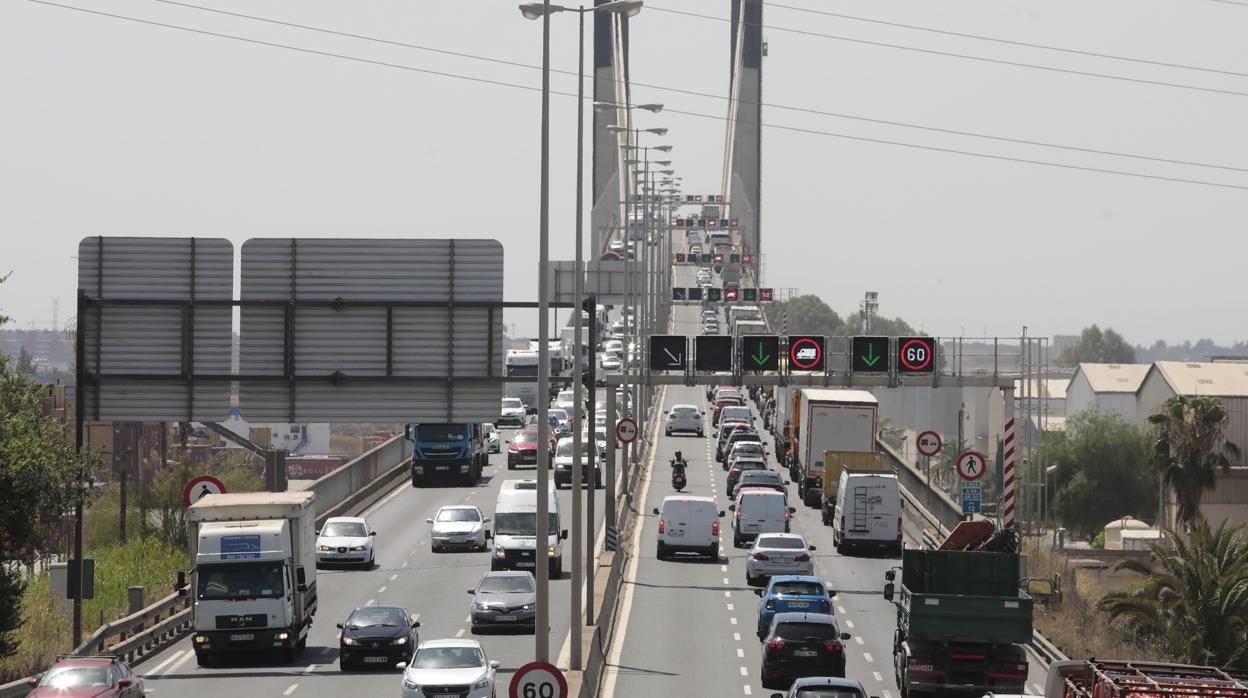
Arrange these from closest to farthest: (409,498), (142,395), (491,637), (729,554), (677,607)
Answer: (142,395)
(491,637)
(677,607)
(729,554)
(409,498)

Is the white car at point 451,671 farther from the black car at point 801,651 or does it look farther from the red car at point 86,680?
the black car at point 801,651

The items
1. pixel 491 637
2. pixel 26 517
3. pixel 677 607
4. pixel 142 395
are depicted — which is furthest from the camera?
pixel 677 607

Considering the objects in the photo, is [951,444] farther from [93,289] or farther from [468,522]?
[93,289]

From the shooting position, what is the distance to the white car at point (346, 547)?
54.2m

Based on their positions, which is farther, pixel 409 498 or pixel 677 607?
pixel 409 498

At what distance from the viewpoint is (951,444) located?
180625 mm

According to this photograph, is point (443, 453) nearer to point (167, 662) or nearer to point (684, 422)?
point (684, 422)

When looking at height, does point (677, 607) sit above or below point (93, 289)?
below

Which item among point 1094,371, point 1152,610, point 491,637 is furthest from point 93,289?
point 1094,371

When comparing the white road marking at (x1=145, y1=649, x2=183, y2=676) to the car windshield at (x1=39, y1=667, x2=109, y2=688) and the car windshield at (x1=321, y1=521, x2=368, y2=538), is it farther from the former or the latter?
the car windshield at (x1=321, y1=521, x2=368, y2=538)

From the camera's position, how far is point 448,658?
29.4m

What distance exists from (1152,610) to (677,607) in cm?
1109

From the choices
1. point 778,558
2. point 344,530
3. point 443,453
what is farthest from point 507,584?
point 443,453

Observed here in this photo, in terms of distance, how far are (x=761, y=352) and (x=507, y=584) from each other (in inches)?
566
